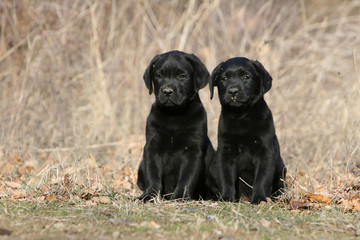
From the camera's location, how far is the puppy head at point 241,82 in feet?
15.9

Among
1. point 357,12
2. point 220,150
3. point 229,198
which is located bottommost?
point 229,198

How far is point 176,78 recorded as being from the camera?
5219 mm

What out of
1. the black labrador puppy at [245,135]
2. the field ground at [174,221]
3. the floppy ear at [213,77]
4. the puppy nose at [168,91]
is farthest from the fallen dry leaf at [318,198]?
the puppy nose at [168,91]

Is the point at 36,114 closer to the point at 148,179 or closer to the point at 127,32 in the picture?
the point at 127,32

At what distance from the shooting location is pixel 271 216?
399cm

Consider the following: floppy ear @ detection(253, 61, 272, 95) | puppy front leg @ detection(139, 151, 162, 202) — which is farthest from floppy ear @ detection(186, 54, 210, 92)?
puppy front leg @ detection(139, 151, 162, 202)

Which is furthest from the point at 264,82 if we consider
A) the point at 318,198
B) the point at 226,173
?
the point at 318,198

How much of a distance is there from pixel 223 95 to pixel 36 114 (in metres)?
3.98

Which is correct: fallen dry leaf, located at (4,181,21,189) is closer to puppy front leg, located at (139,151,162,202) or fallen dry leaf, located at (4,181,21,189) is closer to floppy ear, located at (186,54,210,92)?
puppy front leg, located at (139,151,162,202)

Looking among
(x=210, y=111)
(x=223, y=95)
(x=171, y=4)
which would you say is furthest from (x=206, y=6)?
(x=223, y=95)

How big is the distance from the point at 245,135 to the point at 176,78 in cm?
93

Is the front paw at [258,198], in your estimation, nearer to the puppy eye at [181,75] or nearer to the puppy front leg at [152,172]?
the puppy front leg at [152,172]

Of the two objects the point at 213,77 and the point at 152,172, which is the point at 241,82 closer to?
the point at 213,77

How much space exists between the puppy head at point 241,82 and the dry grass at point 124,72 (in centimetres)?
214
